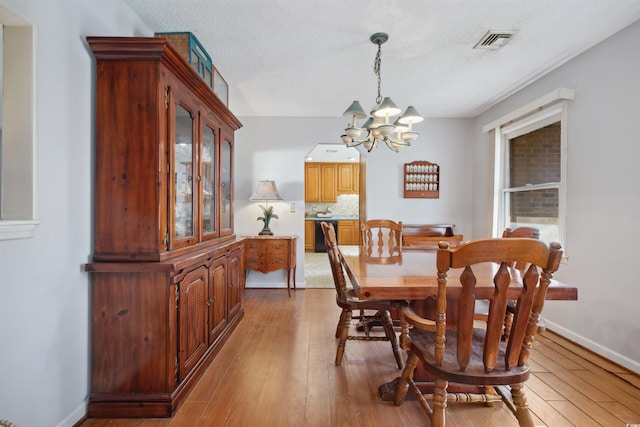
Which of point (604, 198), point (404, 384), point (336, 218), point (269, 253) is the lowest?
point (404, 384)

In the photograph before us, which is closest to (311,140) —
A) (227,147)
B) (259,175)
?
(259,175)

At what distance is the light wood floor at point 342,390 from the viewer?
165cm

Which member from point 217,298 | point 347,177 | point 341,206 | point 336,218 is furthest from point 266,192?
point 341,206

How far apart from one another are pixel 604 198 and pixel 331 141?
3.05 metres

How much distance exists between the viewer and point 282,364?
2236 mm

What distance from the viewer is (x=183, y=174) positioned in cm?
197

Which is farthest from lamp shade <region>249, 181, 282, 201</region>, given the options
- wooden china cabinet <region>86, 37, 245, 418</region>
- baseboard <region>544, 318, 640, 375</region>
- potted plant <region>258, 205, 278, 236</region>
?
baseboard <region>544, 318, 640, 375</region>

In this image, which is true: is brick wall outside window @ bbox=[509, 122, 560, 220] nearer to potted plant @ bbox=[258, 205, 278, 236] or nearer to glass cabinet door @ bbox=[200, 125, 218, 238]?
potted plant @ bbox=[258, 205, 278, 236]

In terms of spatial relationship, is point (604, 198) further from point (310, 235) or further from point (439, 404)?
point (310, 235)

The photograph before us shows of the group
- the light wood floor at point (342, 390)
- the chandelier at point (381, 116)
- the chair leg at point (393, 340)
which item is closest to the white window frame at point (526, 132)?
the light wood floor at point (342, 390)

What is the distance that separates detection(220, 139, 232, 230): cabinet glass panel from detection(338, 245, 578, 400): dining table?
1.23m

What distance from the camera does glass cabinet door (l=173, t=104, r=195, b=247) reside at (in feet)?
6.09

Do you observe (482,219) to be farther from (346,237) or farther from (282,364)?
(346,237)

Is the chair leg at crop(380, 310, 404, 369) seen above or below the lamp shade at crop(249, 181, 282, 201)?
below
